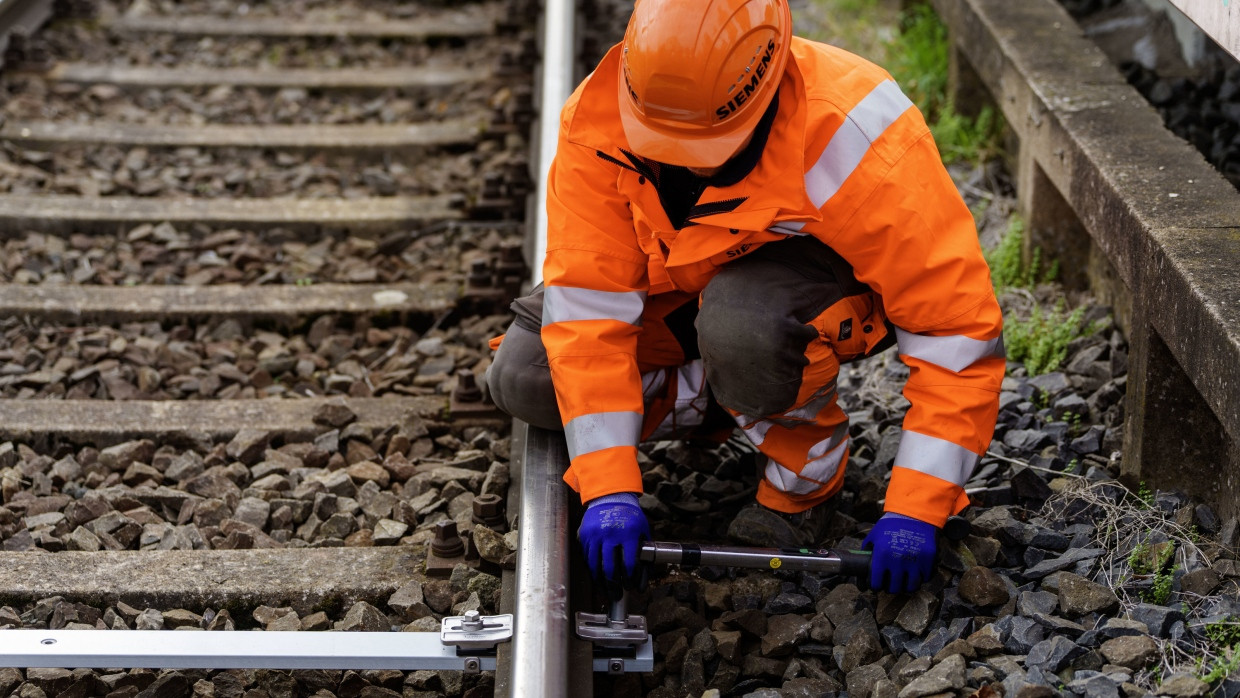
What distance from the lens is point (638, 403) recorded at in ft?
8.94

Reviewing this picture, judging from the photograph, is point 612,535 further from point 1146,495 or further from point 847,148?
point 1146,495

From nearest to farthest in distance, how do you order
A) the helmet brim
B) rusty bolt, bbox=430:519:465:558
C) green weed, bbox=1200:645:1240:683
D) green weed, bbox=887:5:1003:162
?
green weed, bbox=1200:645:1240:683 → the helmet brim → rusty bolt, bbox=430:519:465:558 → green weed, bbox=887:5:1003:162

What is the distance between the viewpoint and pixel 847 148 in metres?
2.44

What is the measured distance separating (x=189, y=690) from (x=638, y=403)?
1048 mm

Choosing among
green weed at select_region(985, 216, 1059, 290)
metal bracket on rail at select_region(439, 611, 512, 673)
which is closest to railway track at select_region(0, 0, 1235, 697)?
metal bracket on rail at select_region(439, 611, 512, 673)

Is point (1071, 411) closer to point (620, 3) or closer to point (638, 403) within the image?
point (638, 403)

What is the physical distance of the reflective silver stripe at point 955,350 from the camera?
2.49 metres

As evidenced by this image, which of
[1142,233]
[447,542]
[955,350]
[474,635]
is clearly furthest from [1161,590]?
[447,542]

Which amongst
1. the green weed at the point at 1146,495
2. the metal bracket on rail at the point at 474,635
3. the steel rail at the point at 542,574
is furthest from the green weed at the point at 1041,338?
the metal bracket on rail at the point at 474,635

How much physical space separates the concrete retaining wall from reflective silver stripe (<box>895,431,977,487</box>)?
0.47m

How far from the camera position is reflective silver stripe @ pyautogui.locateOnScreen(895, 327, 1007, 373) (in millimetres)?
2494

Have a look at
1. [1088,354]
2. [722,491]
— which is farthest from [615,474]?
[1088,354]

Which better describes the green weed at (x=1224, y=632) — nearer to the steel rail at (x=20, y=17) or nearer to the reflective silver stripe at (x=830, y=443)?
the reflective silver stripe at (x=830, y=443)

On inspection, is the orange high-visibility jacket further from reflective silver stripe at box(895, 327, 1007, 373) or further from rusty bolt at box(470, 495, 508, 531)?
rusty bolt at box(470, 495, 508, 531)
